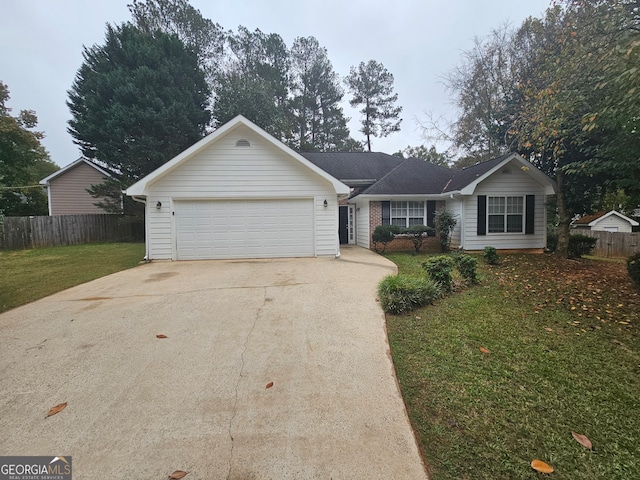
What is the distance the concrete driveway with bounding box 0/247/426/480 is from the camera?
85.4 inches

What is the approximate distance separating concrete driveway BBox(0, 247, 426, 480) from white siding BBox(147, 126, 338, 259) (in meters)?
4.64

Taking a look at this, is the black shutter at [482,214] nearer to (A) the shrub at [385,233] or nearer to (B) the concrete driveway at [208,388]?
(A) the shrub at [385,233]

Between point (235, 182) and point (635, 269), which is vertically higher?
point (235, 182)

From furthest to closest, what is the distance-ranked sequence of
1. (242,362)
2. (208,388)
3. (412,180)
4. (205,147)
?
1. (412,180)
2. (205,147)
3. (242,362)
4. (208,388)

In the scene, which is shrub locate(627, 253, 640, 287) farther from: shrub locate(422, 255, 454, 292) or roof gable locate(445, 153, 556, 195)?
roof gable locate(445, 153, 556, 195)

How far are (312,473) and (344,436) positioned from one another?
429mm

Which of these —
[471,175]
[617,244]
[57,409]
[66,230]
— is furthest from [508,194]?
[66,230]

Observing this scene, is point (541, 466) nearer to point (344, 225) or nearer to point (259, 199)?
point (259, 199)

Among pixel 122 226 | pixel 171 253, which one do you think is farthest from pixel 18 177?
pixel 171 253

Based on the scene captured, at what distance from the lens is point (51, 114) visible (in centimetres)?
2109

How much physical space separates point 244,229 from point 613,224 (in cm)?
2882

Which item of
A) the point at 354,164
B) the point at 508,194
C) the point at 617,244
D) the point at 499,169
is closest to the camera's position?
the point at 499,169

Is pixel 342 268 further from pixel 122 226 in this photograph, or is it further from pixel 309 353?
pixel 122 226

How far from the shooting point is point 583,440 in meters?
2.31
